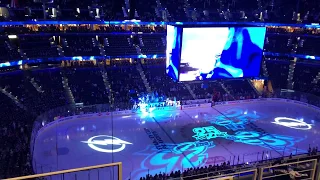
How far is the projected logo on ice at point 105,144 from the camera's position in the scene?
23.5 m

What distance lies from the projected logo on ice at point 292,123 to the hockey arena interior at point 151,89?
0.61ft

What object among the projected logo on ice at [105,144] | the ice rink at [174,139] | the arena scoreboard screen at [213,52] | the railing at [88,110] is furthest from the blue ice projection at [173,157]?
the arena scoreboard screen at [213,52]

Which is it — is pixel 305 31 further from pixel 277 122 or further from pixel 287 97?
pixel 277 122

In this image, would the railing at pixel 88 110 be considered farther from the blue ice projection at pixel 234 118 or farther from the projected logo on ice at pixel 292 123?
the projected logo on ice at pixel 292 123

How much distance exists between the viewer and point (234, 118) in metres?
31.1

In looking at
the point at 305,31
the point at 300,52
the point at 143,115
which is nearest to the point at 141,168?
the point at 143,115

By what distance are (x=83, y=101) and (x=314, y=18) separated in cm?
3545

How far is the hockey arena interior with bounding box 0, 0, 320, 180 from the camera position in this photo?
22250mm

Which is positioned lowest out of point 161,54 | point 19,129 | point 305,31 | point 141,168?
point 141,168

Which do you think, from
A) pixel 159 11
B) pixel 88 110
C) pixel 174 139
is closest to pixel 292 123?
pixel 174 139

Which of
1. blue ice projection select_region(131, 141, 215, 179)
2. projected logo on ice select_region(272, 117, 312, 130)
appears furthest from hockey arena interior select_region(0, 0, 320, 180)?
projected logo on ice select_region(272, 117, 312, 130)

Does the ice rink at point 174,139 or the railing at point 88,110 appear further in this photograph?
the railing at point 88,110

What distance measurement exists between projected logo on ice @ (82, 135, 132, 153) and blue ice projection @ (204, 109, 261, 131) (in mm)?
9791

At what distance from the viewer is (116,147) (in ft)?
78.1
